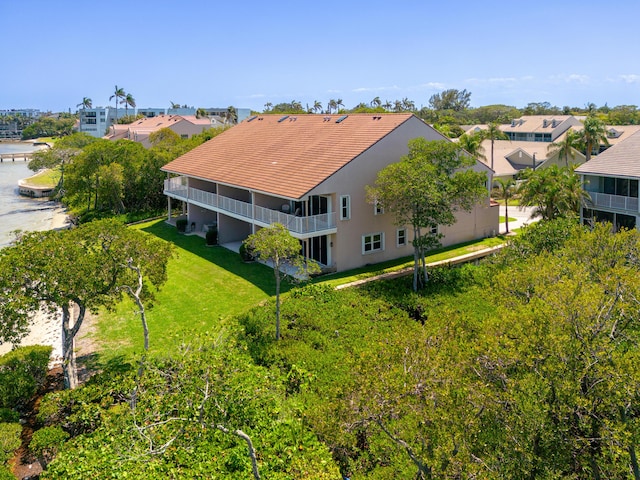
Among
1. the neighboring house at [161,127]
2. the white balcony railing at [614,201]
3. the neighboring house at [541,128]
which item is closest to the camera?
the white balcony railing at [614,201]

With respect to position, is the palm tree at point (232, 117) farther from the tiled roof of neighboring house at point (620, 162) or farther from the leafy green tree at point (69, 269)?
the leafy green tree at point (69, 269)

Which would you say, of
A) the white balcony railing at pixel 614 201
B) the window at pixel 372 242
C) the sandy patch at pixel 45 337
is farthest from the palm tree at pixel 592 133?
the sandy patch at pixel 45 337

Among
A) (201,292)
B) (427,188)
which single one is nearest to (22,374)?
(201,292)

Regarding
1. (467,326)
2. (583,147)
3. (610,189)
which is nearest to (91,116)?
(583,147)

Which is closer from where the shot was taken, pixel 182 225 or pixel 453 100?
pixel 182 225

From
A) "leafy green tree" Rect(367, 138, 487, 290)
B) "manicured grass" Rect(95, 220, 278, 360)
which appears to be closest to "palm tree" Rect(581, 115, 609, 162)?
"leafy green tree" Rect(367, 138, 487, 290)

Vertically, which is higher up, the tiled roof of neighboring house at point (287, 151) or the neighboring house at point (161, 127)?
the neighboring house at point (161, 127)

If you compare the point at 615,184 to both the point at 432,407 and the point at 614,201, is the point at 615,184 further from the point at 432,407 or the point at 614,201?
the point at 432,407
